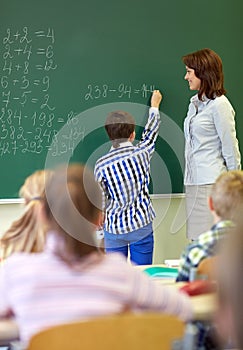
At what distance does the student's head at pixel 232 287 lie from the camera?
0.95m

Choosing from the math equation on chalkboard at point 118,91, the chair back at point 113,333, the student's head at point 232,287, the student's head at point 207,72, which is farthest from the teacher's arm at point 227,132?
the student's head at point 232,287

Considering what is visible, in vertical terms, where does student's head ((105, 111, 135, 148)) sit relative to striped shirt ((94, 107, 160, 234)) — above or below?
above

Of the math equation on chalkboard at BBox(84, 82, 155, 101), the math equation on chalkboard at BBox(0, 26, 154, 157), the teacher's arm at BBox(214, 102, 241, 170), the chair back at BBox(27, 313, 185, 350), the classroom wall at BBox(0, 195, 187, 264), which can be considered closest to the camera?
the chair back at BBox(27, 313, 185, 350)

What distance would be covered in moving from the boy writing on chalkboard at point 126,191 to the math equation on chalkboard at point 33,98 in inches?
11.6

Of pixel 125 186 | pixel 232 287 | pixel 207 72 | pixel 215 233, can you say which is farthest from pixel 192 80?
pixel 232 287

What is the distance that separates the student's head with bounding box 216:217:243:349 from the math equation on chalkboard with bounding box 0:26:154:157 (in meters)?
2.74

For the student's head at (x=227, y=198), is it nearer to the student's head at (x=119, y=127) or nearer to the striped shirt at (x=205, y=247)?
the striped shirt at (x=205, y=247)

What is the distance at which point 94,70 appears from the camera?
3732 mm

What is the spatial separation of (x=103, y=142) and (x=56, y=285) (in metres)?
2.16

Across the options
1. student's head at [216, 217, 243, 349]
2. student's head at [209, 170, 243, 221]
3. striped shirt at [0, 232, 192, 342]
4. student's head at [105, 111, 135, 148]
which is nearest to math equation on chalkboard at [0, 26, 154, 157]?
student's head at [105, 111, 135, 148]

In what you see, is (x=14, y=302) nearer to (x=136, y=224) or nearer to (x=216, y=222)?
(x=216, y=222)

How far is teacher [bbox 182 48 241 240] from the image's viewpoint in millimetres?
3490

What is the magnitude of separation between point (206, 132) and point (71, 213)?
6.39 feet

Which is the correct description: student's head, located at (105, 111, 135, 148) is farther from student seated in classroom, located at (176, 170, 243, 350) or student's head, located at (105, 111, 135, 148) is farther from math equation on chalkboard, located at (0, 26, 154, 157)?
student seated in classroom, located at (176, 170, 243, 350)
